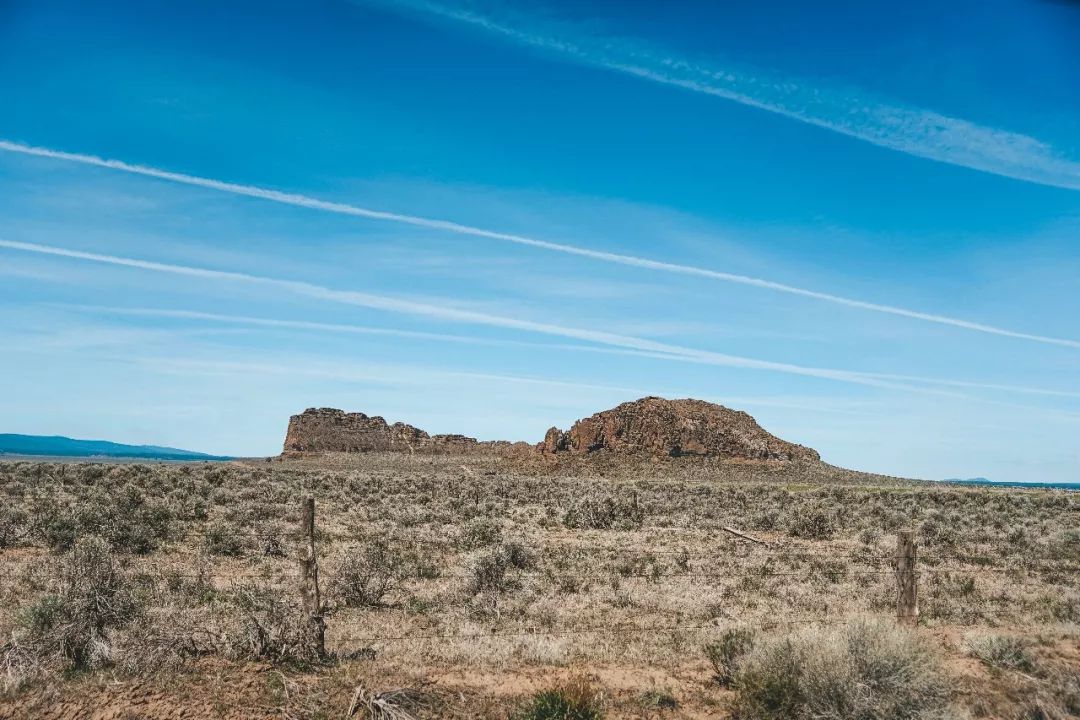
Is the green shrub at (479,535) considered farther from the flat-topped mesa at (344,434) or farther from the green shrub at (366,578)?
the flat-topped mesa at (344,434)

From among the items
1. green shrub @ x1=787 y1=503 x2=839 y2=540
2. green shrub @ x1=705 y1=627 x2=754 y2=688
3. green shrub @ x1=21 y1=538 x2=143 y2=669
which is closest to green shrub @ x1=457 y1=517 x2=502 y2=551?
green shrub @ x1=787 y1=503 x2=839 y2=540

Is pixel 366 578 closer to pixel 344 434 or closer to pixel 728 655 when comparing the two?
pixel 728 655

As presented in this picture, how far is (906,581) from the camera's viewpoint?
399 inches

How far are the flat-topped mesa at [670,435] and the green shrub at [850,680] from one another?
78586mm

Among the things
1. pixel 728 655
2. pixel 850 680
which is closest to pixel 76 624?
pixel 728 655

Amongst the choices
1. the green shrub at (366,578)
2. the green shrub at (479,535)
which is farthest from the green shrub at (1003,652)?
the green shrub at (479,535)

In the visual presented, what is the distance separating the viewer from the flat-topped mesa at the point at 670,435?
88.4 meters

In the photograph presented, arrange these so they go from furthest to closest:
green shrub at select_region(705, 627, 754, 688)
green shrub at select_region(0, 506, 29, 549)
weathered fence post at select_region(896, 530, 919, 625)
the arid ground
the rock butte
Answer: the rock butte
green shrub at select_region(0, 506, 29, 549)
weathered fence post at select_region(896, 530, 919, 625)
green shrub at select_region(705, 627, 754, 688)
the arid ground

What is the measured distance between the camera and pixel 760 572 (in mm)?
16891

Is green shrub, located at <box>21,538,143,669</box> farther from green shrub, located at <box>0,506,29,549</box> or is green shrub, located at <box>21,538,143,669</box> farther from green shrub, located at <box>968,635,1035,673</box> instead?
green shrub, located at <box>968,635,1035,673</box>

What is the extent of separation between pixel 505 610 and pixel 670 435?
3106 inches

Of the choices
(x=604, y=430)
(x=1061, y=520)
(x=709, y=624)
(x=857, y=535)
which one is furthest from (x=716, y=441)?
(x=709, y=624)

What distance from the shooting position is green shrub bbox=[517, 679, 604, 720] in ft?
24.4

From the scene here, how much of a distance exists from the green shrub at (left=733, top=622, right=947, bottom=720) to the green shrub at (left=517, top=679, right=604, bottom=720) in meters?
1.75
